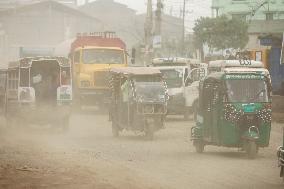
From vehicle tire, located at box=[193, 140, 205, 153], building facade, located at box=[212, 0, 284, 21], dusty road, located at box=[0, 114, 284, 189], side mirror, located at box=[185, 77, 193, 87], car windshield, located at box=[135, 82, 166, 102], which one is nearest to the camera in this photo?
dusty road, located at box=[0, 114, 284, 189]

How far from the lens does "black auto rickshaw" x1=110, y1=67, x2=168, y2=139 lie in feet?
75.5

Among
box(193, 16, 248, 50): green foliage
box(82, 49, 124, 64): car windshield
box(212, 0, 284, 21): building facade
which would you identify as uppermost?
box(212, 0, 284, 21): building facade

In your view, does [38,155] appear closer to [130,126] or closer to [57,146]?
[57,146]

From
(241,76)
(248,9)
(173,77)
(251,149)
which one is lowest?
(251,149)

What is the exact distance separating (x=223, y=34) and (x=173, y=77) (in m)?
26.5

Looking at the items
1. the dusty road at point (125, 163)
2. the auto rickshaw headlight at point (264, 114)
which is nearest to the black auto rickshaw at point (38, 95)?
the dusty road at point (125, 163)

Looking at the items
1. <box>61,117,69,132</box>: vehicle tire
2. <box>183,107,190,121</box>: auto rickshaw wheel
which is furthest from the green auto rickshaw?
<box>183,107,190,121</box>: auto rickshaw wheel

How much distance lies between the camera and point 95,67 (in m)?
35.5

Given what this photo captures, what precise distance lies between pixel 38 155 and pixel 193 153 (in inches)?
153

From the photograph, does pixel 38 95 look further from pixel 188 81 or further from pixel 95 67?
pixel 95 67

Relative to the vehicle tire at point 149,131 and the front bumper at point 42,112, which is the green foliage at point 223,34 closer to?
the front bumper at point 42,112

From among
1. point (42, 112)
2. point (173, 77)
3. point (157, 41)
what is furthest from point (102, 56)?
point (157, 41)

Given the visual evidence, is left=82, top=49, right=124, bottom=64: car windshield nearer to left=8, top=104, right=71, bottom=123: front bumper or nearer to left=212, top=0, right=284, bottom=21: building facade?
left=8, top=104, right=71, bottom=123: front bumper

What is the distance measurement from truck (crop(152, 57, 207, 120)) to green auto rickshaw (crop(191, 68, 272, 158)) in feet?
42.3
